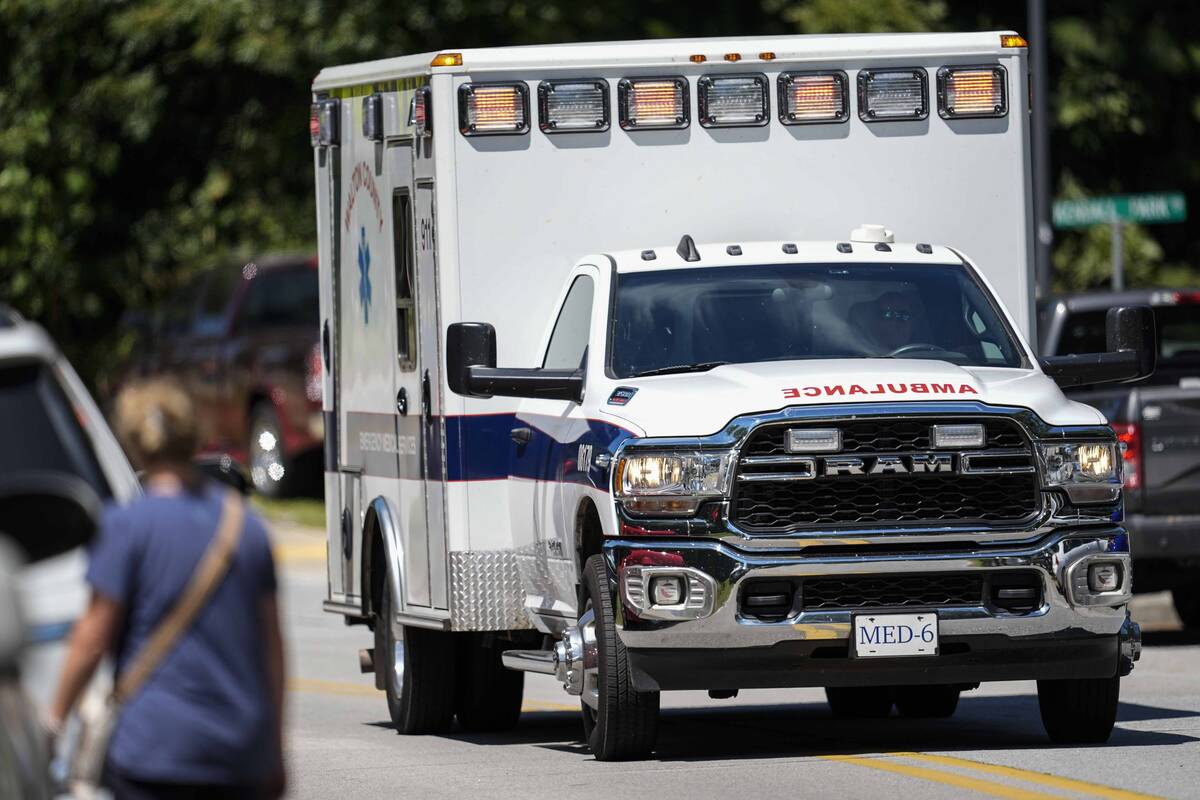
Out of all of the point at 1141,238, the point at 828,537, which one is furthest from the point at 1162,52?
the point at 828,537

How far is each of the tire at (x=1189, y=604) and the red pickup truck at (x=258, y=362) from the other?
9.18m

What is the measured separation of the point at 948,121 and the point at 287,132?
1780 cm

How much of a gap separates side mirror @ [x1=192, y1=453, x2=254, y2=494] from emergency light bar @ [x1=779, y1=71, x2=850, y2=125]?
485 cm

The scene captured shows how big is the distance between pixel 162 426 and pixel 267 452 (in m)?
18.7

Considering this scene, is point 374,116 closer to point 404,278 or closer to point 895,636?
point 404,278

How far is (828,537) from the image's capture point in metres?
10.8

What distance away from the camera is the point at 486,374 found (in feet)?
37.7

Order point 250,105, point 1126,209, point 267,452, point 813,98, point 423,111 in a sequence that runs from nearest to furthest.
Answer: point 423,111
point 813,98
point 1126,209
point 267,452
point 250,105

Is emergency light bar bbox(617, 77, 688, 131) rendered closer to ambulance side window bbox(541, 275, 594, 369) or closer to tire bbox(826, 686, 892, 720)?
ambulance side window bbox(541, 275, 594, 369)

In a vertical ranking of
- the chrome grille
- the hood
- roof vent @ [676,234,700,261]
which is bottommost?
the chrome grille

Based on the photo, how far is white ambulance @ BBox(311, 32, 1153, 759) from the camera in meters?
10.8

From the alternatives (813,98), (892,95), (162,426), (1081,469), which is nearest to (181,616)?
(162,426)

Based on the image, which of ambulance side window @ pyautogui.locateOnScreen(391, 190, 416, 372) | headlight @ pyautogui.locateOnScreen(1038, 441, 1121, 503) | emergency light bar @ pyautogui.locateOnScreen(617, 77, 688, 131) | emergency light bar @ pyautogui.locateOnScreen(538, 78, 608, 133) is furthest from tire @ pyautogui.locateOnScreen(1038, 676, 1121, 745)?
ambulance side window @ pyautogui.locateOnScreen(391, 190, 416, 372)

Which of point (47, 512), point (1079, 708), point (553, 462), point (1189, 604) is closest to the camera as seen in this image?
point (47, 512)
